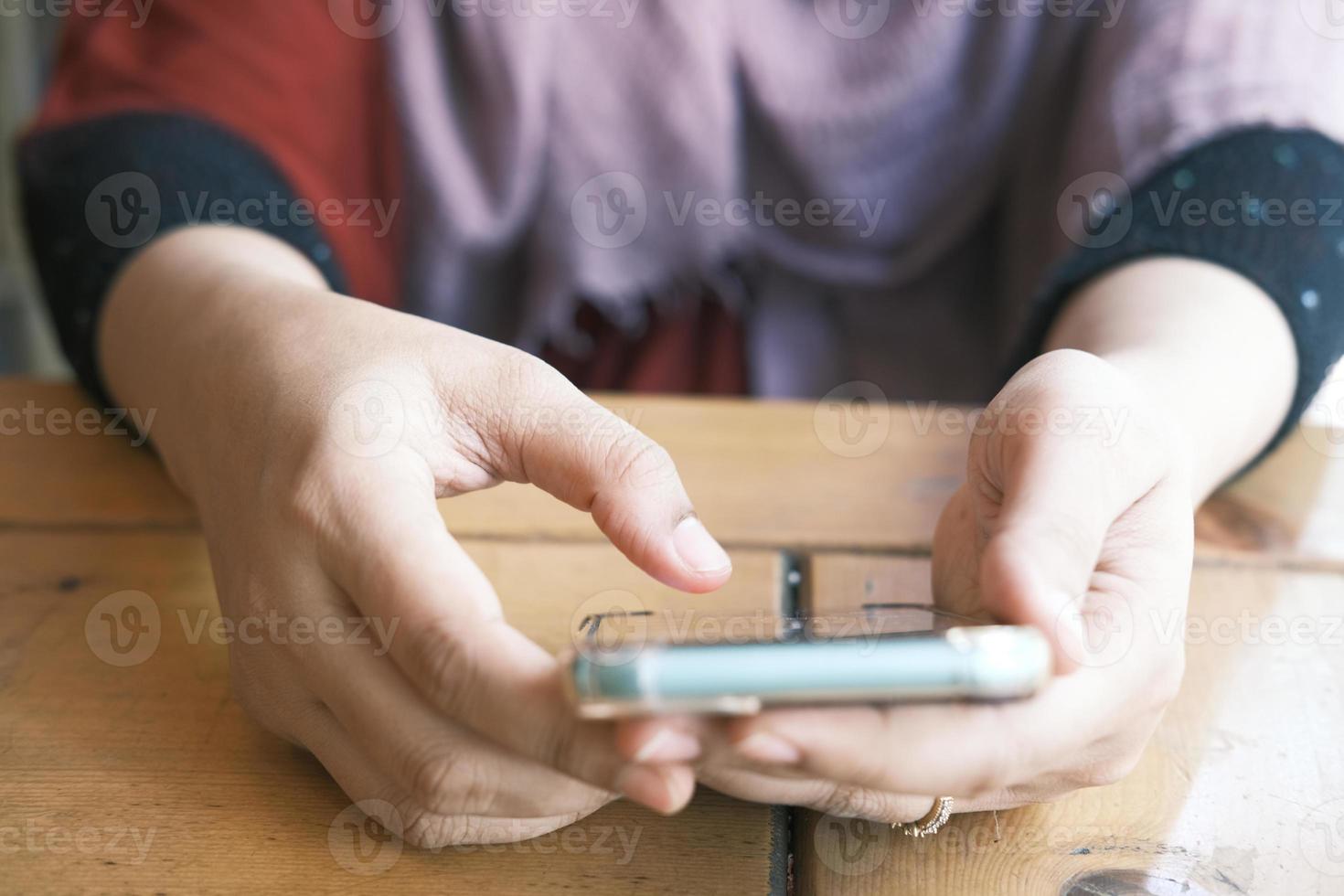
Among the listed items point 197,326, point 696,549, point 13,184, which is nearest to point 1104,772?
point 696,549

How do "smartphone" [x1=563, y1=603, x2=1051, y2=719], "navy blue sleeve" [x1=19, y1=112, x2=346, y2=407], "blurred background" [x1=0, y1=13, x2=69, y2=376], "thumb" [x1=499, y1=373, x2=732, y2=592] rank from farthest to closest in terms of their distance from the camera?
"blurred background" [x1=0, y1=13, x2=69, y2=376] < "navy blue sleeve" [x1=19, y1=112, x2=346, y2=407] < "thumb" [x1=499, y1=373, x2=732, y2=592] < "smartphone" [x1=563, y1=603, x2=1051, y2=719]

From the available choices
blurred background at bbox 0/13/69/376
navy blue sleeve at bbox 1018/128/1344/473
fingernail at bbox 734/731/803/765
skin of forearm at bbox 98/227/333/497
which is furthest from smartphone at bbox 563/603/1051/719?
blurred background at bbox 0/13/69/376

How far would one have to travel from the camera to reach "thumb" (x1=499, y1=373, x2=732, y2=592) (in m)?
0.33

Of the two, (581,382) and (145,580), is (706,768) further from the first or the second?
(581,382)

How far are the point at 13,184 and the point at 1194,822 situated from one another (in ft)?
5.96

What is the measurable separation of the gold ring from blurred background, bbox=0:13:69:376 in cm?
172

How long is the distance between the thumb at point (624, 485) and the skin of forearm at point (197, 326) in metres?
0.10

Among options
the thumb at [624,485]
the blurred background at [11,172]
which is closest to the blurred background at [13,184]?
the blurred background at [11,172]

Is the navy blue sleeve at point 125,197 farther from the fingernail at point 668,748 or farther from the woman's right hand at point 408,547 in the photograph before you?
the fingernail at point 668,748

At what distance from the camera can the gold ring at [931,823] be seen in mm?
327

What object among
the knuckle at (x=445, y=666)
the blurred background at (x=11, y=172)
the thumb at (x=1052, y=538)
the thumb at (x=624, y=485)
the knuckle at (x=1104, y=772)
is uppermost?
the thumb at (x=1052, y=538)

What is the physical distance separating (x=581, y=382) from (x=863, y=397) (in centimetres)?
22

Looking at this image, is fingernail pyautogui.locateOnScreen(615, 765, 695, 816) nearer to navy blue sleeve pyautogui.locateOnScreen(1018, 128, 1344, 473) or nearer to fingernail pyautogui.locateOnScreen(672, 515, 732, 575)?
fingernail pyautogui.locateOnScreen(672, 515, 732, 575)

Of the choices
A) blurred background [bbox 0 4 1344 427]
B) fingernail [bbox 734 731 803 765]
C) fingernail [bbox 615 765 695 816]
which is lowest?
blurred background [bbox 0 4 1344 427]
